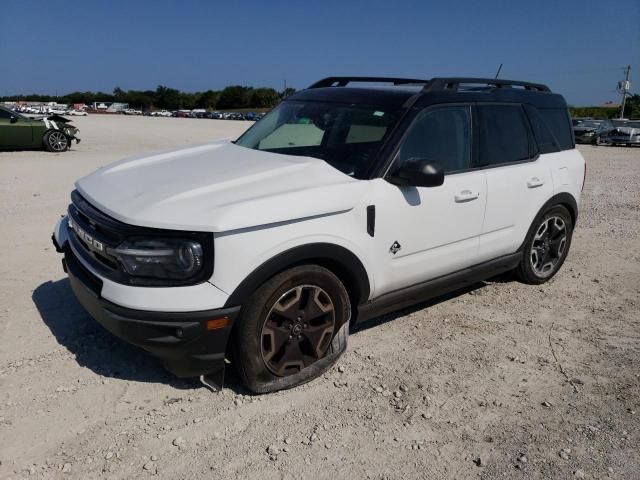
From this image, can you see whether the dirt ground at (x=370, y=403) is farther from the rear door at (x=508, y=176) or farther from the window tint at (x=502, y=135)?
the window tint at (x=502, y=135)

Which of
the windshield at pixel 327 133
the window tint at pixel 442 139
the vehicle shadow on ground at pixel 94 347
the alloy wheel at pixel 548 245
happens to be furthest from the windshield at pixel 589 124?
the vehicle shadow on ground at pixel 94 347

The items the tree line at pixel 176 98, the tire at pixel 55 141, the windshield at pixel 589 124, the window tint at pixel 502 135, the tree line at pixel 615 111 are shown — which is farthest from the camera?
the tree line at pixel 176 98

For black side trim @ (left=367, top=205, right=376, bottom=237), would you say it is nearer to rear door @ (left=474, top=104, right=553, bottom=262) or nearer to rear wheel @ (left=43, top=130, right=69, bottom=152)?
rear door @ (left=474, top=104, right=553, bottom=262)

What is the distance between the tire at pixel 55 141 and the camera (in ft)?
50.3

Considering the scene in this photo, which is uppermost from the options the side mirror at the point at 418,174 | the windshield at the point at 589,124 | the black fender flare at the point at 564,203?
the windshield at the point at 589,124

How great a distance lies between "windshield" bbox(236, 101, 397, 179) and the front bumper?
133cm

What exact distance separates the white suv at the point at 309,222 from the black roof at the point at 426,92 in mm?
17

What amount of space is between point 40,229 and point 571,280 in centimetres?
600

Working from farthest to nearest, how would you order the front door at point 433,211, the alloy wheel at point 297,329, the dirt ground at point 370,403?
the front door at point 433,211 → the alloy wheel at point 297,329 → the dirt ground at point 370,403

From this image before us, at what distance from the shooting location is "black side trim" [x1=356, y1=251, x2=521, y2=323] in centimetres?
370

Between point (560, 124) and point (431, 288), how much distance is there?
2.37m

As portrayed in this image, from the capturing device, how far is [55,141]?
15.5 meters

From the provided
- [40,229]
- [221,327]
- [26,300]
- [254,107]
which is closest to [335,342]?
[221,327]

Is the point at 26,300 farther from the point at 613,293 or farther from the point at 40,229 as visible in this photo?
the point at 613,293
